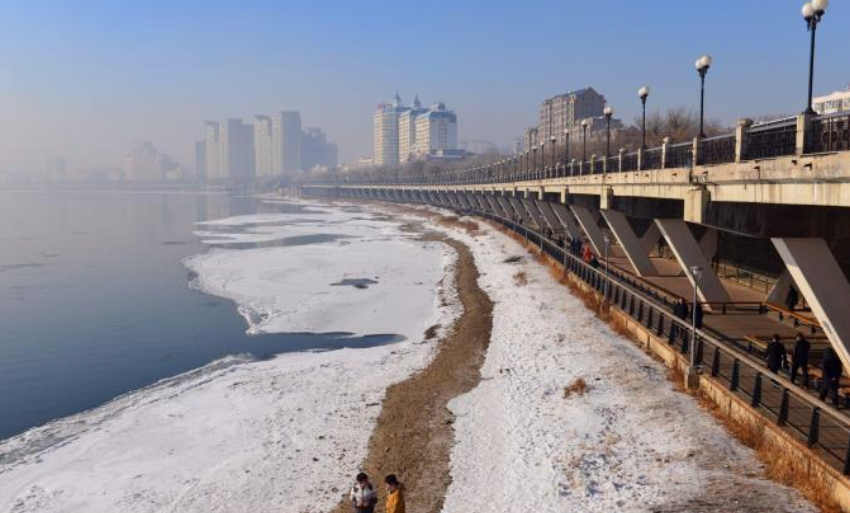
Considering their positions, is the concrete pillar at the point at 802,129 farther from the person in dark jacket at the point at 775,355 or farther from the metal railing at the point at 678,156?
the metal railing at the point at 678,156

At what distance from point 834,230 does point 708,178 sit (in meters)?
4.06

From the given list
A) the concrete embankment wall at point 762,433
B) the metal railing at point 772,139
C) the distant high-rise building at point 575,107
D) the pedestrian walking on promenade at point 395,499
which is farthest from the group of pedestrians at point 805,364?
the distant high-rise building at point 575,107

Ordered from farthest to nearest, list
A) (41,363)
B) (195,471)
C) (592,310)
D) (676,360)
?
1. (592,310)
2. (41,363)
3. (676,360)
4. (195,471)

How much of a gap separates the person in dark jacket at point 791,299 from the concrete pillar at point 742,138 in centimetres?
694

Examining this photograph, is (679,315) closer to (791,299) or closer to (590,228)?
(791,299)

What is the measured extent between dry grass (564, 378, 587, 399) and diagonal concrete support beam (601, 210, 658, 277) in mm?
13521

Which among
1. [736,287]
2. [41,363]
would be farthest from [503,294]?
[41,363]

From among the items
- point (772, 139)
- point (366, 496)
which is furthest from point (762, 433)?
point (366, 496)

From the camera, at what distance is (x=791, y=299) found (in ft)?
65.9

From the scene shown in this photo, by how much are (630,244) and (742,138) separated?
1453 cm

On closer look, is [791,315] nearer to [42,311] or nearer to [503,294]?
[503,294]

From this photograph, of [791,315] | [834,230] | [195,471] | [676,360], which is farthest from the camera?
[791,315]

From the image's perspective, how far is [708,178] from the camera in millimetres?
16812

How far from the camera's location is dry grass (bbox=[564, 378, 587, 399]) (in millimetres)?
16688
